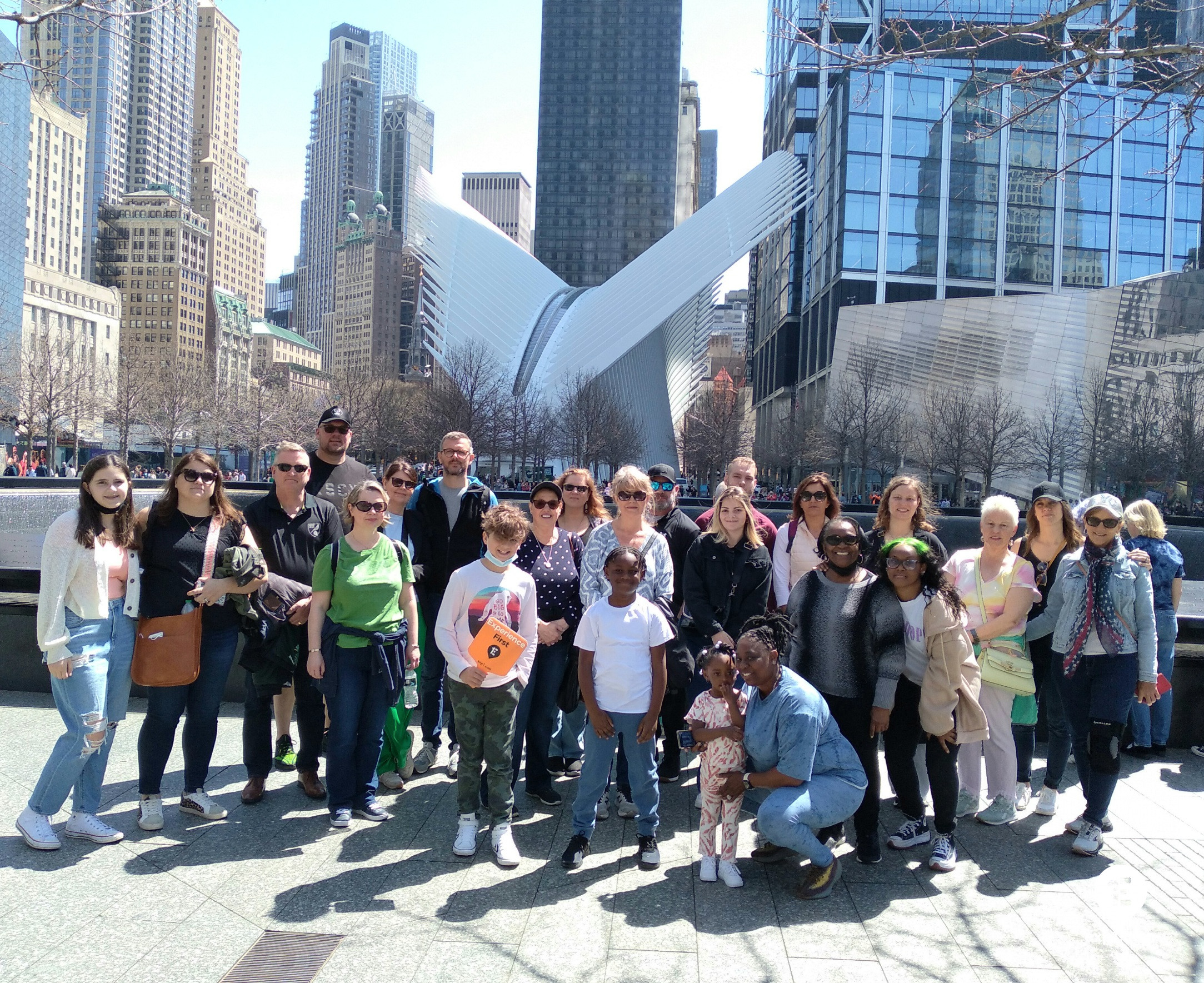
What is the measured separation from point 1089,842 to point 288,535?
4316 millimetres

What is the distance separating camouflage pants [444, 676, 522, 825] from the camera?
4059 millimetres

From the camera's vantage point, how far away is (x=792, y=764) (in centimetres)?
379

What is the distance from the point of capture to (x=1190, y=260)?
55281 mm

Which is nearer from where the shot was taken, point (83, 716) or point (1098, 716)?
point (83, 716)

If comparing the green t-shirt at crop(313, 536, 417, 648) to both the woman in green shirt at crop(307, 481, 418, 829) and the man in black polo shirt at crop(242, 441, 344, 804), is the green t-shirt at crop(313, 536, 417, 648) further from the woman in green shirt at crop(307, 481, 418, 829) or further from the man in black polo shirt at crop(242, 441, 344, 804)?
the man in black polo shirt at crop(242, 441, 344, 804)

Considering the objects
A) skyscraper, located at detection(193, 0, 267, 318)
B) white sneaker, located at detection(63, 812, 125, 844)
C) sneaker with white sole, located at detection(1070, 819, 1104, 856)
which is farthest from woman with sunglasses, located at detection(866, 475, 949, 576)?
skyscraper, located at detection(193, 0, 267, 318)

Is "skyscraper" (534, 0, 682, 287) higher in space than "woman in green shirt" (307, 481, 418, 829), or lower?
higher

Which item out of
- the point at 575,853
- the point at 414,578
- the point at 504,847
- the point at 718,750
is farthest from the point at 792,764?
the point at 414,578

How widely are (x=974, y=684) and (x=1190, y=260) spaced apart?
6406 cm

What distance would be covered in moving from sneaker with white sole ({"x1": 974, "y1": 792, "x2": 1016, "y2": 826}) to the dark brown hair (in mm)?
4533

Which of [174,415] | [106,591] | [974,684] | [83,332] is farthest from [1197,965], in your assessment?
[83,332]

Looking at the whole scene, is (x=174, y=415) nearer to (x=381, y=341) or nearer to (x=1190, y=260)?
(x=1190, y=260)

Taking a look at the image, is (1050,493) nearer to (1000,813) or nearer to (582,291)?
(1000,813)

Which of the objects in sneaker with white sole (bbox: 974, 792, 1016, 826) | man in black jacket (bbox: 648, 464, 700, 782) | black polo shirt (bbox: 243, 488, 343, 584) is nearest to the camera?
sneaker with white sole (bbox: 974, 792, 1016, 826)
